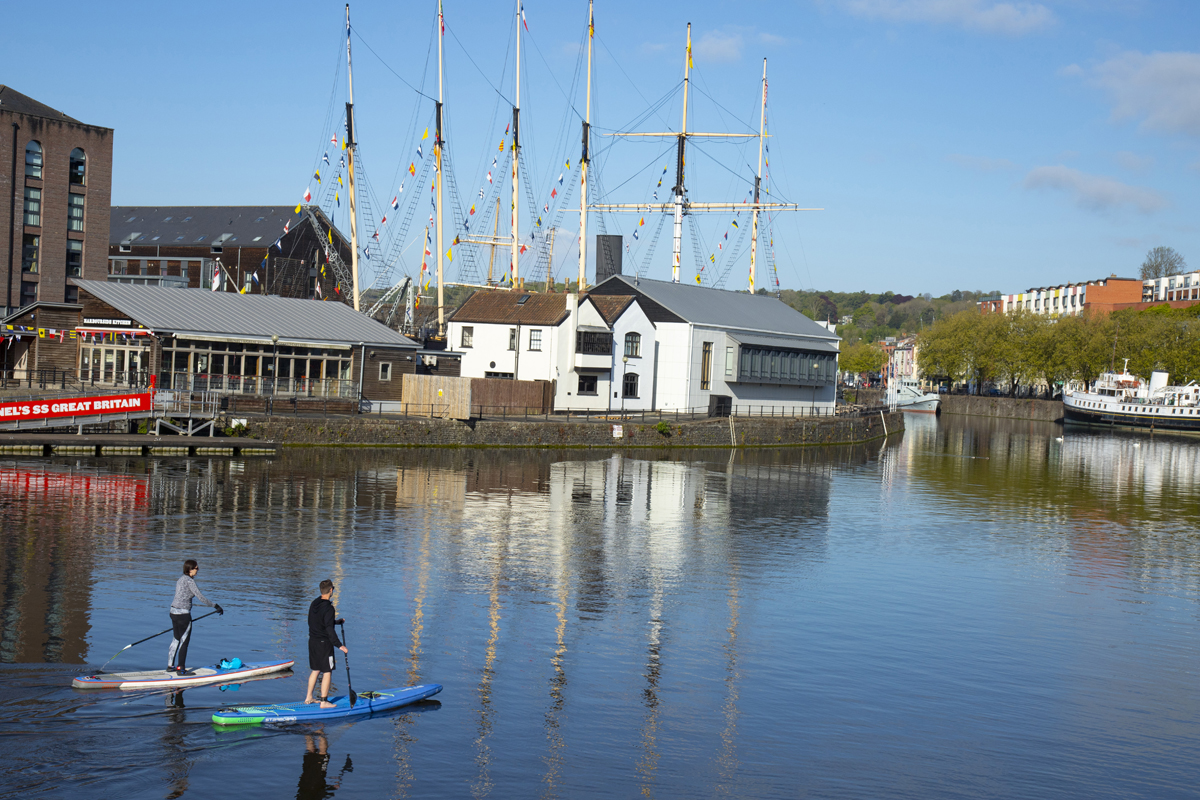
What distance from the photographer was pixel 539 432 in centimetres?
5659

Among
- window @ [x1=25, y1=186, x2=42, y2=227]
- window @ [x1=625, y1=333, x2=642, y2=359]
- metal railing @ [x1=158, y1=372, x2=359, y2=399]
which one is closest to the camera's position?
metal railing @ [x1=158, y1=372, x2=359, y2=399]

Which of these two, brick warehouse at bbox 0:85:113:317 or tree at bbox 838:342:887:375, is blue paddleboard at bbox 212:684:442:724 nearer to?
brick warehouse at bbox 0:85:113:317

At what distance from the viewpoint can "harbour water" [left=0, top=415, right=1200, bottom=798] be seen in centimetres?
1461

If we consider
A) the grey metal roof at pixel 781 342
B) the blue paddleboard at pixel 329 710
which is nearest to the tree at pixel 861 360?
the grey metal roof at pixel 781 342

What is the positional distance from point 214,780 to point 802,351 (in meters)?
72.6

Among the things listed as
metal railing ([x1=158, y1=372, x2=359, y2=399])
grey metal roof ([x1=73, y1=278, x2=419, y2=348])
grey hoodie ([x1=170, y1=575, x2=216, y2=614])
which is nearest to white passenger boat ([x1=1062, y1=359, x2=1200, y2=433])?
grey metal roof ([x1=73, y1=278, x2=419, y2=348])

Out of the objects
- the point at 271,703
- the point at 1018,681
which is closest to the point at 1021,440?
the point at 1018,681

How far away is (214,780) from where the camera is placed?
44.0 ft

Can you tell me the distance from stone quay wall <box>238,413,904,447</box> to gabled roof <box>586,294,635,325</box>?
8.94 meters

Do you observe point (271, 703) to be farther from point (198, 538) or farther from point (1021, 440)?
point (1021, 440)

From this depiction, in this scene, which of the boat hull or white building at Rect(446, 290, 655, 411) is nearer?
white building at Rect(446, 290, 655, 411)

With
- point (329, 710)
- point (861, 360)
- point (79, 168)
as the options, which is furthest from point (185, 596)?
point (861, 360)

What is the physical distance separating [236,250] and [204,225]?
7274mm

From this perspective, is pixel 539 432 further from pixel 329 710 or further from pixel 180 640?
pixel 329 710
